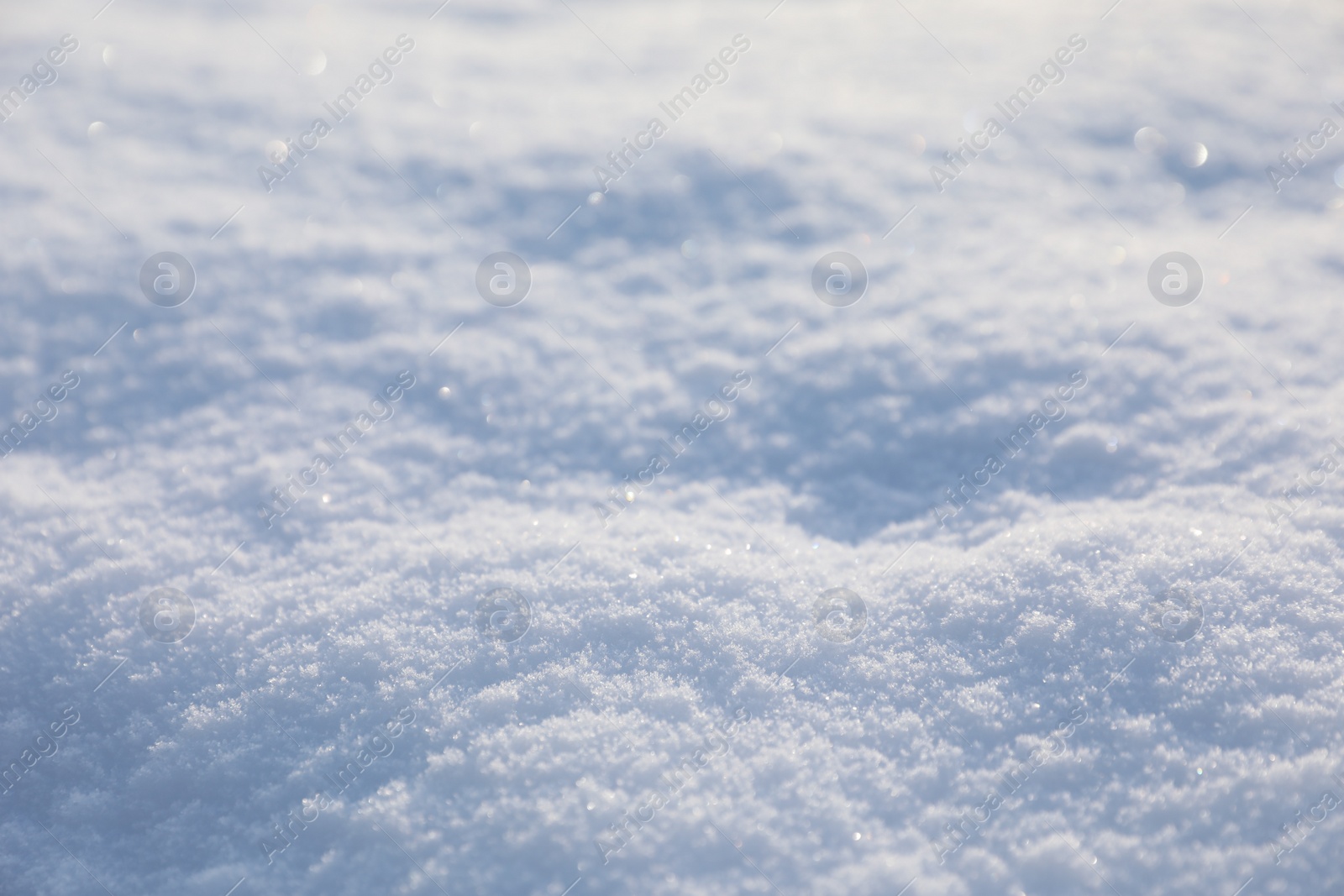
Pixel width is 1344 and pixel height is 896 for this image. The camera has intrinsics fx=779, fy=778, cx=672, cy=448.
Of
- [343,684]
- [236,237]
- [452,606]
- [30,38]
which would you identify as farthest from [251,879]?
[30,38]

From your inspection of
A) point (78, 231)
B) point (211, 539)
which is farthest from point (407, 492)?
point (78, 231)

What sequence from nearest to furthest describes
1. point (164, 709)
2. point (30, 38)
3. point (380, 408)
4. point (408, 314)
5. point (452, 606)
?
point (164, 709) → point (452, 606) → point (380, 408) → point (408, 314) → point (30, 38)


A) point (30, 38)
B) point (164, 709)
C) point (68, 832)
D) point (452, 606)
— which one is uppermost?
point (30, 38)

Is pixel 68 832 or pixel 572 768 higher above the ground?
pixel 572 768

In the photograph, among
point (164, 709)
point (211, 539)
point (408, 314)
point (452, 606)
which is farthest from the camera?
point (408, 314)

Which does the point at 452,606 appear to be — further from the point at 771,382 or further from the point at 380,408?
the point at 771,382

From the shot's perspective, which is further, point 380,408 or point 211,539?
point 380,408

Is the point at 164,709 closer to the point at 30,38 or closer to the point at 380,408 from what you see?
the point at 380,408
